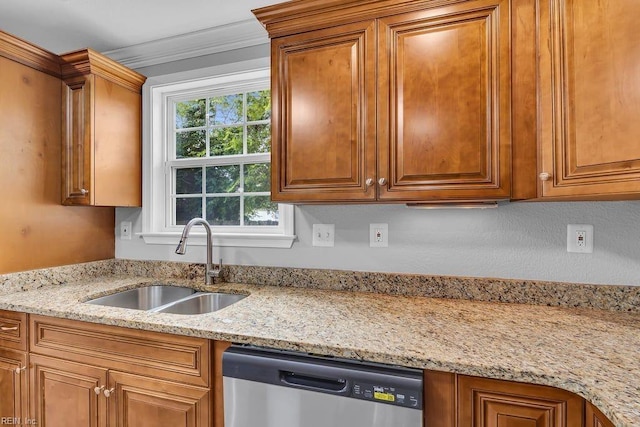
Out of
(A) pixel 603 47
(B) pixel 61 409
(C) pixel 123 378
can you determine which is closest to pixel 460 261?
(A) pixel 603 47

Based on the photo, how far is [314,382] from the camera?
1140 mm

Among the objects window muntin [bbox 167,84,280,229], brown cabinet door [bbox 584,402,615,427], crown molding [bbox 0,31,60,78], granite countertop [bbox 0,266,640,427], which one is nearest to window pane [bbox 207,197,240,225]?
window muntin [bbox 167,84,280,229]

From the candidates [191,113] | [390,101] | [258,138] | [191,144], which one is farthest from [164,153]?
[390,101]

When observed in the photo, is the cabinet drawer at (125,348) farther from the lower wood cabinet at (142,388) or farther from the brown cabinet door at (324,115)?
the brown cabinet door at (324,115)

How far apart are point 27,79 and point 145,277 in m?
1.25

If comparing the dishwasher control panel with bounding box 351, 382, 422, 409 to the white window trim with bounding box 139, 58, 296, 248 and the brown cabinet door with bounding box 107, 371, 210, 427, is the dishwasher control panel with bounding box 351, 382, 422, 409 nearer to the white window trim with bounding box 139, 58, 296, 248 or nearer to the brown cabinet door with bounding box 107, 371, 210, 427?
the brown cabinet door with bounding box 107, 371, 210, 427

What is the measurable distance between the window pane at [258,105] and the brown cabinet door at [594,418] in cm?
192

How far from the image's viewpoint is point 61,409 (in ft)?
5.08

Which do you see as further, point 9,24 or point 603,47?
point 9,24

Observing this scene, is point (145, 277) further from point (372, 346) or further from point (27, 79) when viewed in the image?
point (372, 346)

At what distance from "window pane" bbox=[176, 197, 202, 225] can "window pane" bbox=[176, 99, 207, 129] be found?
481mm

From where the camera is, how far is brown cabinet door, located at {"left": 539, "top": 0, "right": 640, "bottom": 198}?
103cm

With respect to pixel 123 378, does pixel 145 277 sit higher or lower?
higher

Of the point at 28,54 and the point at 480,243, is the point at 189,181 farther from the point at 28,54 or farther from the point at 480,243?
the point at 480,243
